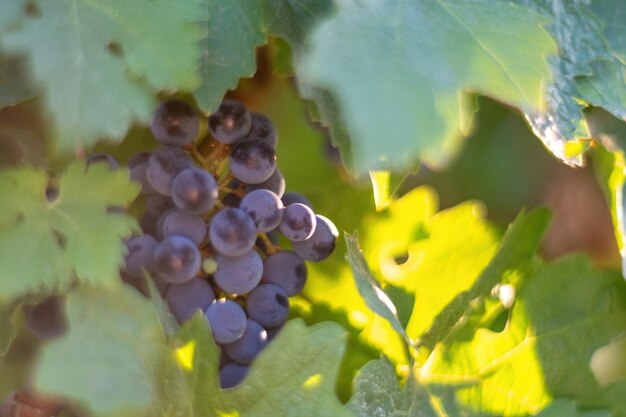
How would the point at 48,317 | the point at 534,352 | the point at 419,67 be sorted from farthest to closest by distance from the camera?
the point at 534,352, the point at 48,317, the point at 419,67

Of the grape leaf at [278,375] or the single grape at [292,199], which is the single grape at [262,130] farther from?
the grape leaf at [278,375]

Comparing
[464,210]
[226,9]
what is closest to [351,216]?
[464,210]

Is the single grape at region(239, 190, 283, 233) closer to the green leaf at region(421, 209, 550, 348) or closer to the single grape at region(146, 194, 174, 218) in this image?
the single grape at region(146, 194, 174, 218)

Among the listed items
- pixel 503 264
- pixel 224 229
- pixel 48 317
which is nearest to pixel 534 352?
pixel 503 264

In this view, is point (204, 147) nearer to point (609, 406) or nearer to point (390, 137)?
point (390, 137)

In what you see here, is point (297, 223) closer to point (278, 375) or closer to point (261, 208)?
point (261, 208)

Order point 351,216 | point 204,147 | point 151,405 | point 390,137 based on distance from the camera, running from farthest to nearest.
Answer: point 351,216
point 204,147
point 151,405
point 390,137

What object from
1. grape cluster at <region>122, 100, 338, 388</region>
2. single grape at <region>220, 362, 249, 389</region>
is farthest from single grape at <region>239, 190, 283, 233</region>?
single grape at <region>220, 362, 249, 389</region>
